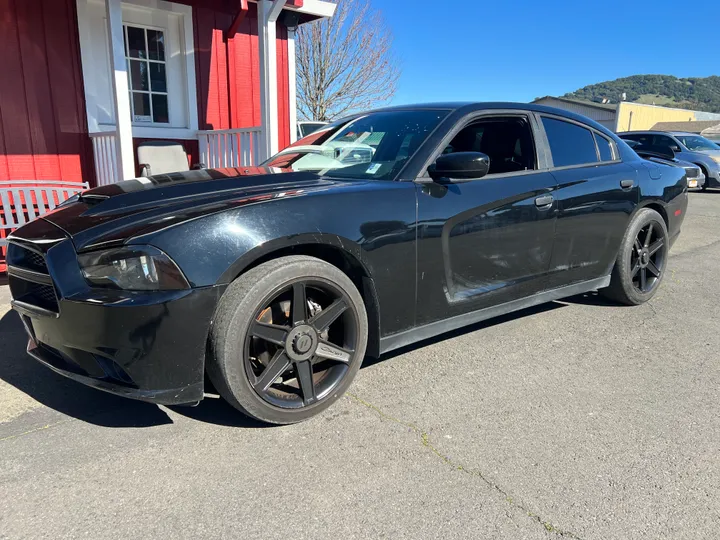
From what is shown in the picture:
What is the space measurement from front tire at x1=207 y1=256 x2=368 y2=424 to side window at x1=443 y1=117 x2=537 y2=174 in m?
1.54

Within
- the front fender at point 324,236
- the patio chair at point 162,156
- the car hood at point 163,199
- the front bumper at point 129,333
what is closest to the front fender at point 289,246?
the front fender at point 324,236

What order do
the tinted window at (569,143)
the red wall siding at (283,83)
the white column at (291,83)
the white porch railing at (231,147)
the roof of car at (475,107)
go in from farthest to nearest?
the red wall siding at (283,83)
the white column at (291,83)
the white porch railing at (231,147)
the tinted window at (569,143)
the roof of car at (475,107)

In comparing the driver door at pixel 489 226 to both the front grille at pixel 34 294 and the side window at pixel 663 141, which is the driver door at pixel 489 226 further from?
the side window at pixel 663 141

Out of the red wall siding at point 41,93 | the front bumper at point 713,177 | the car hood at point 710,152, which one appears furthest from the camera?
the car hood at point 710,152

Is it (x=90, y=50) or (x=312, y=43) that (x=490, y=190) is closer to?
(x=90, y=50)

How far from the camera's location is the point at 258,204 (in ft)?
8.03

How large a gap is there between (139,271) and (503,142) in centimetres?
265

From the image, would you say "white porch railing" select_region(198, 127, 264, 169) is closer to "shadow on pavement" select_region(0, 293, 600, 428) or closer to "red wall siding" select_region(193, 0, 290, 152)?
"red wall siding" select_region(193, 0, 290, 152)

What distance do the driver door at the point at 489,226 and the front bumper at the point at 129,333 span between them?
1.23 metres

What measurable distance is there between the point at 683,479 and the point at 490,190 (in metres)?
1.75

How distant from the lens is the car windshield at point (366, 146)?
316cm

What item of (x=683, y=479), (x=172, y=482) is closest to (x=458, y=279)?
(x=683, y=479)

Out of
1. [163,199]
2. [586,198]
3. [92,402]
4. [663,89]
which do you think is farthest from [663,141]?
[663,89]

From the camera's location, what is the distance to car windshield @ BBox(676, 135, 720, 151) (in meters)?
15.2
